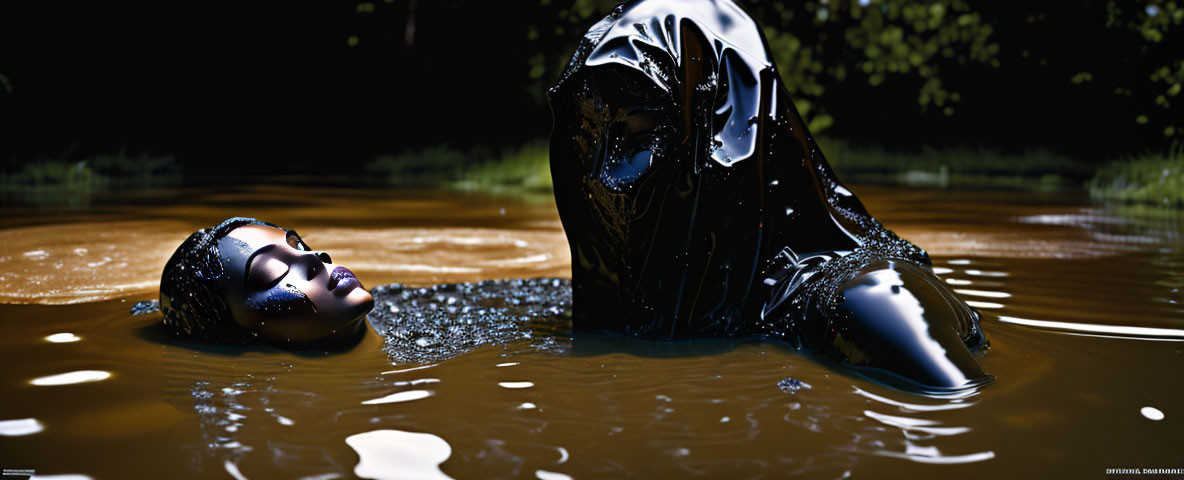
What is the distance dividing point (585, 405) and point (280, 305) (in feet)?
3.82

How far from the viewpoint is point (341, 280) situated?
3049 millimetres

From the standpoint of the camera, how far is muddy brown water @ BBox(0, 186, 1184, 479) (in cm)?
190

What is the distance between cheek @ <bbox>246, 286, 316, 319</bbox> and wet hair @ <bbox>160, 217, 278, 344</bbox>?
0.10m

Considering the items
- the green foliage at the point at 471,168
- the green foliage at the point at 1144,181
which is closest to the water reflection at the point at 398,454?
the green foliage at the point at 1144,181

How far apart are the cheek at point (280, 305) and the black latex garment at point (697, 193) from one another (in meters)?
→ 0.87

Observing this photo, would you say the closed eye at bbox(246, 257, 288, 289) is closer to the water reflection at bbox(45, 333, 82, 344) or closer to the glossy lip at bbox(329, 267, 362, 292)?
the glossy lip at bbox(329, 267, 362, 292)

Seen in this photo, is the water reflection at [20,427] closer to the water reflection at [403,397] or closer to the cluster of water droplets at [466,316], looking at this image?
the water reflection at [403,397]

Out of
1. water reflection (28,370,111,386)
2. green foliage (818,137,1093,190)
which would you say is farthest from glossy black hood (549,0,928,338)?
green foliage (818,137,1093,190)

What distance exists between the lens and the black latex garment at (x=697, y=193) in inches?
114

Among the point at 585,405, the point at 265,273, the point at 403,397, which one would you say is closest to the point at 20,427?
the point at 403,397

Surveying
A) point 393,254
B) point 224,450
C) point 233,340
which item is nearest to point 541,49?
point 393,254

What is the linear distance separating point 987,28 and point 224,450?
34.3ft

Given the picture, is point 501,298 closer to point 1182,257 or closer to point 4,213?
point 1182,257

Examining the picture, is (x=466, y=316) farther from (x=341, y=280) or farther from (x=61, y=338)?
(x=61, y=338)
